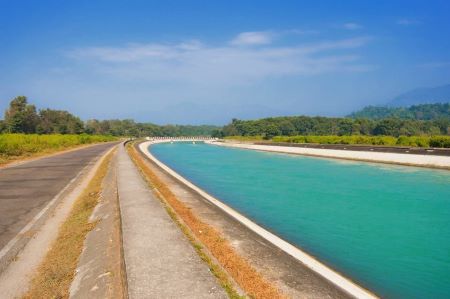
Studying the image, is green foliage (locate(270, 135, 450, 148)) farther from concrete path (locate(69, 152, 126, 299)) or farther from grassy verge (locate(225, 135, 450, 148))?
concrete path (locate(69, 152, 126, 299))

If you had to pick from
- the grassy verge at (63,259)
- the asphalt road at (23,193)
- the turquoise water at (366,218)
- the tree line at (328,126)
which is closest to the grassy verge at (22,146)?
the asphalt road at (23,193)

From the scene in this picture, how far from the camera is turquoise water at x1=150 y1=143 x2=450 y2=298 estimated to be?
1011 cm

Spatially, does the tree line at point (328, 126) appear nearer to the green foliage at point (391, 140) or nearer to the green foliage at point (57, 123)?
the green foliage at point (391, 140)

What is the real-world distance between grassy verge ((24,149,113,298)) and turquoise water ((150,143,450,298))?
6621 millimetres

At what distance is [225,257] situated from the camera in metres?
9.64


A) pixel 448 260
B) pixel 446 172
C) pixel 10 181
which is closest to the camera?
pixel 448 260

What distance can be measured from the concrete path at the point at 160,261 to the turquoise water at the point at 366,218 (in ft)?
13.7

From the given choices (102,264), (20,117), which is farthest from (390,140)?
(20,117)

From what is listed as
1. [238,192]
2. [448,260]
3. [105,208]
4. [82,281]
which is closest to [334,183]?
[238,192]

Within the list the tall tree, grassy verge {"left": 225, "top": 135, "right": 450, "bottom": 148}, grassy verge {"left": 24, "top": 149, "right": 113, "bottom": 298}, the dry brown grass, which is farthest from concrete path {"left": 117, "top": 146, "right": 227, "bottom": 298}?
the tall tree

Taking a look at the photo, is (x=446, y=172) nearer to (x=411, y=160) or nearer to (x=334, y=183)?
(x=411, y=160)

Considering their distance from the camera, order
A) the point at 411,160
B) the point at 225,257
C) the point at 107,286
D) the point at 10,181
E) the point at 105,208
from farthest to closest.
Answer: the point at 411,160, the point at 10,181, the point at 105,208, the point at 225,257, the point at 107,286

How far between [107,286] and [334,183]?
73.4 feet

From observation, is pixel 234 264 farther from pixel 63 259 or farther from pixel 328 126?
pixel 328 126
